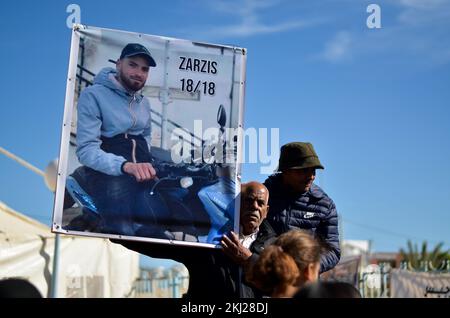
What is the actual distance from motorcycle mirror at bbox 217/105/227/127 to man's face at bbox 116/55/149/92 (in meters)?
0.50

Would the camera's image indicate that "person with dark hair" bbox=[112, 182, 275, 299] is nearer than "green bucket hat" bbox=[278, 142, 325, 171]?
Yes

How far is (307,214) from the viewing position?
527 cm

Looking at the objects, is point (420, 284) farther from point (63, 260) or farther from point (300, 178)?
point (300, 178)

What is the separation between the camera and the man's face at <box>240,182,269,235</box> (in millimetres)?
4977

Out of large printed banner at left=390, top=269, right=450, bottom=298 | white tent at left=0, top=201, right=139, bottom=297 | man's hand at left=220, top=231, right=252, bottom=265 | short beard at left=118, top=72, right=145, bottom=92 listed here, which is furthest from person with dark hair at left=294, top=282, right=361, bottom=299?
large printed banner at left=390, top=269, right=450, bottom=298

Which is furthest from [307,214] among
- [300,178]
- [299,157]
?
[299,157]

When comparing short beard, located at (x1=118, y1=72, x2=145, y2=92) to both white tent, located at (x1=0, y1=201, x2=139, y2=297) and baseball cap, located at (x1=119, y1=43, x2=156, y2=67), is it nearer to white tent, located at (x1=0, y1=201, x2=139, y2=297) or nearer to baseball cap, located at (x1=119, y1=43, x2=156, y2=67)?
baseball cap, located at (x1=119, y1=43, x2=156, y2=67)

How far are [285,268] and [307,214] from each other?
63.3 inches

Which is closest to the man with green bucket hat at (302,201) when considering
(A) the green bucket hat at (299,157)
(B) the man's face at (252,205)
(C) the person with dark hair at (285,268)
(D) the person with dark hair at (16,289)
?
(A) the green bucket hat at (299,157)

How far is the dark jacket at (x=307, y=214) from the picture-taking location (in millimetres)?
5246
